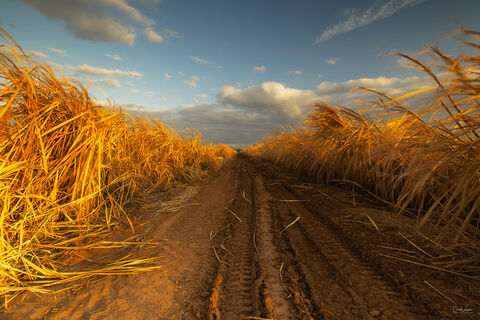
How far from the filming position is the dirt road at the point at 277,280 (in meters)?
1.01

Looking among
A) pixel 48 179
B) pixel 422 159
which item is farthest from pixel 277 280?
pixel 48 179

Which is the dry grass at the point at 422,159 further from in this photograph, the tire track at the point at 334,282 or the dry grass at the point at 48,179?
the dry grass at the point at 48,179

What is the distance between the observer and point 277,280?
1246 mm

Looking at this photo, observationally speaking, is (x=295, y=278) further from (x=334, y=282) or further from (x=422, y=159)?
(x=422, y=159)

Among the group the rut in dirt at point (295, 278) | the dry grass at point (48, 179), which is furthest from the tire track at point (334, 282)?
the dry grass at point (48, 179)

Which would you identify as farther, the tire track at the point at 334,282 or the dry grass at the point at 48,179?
the dry grass at the point at 48,179

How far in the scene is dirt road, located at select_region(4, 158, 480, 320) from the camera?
101 centimetres

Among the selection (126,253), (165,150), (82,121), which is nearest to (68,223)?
(126,253)

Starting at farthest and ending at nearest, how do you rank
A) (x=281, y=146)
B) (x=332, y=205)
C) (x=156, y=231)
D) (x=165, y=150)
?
(x=281, y=146) → (x=165, y=150) → (x=332, y=205) → (x=156, y=231)

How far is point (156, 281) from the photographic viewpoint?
124 centimetres

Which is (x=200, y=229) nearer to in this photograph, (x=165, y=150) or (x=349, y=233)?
(x=349, y=233)

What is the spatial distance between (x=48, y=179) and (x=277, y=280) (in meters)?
2.04

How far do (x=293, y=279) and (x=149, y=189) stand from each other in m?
2.81

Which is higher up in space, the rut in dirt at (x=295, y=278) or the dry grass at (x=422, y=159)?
the dry grass at (x=422, y=159)
